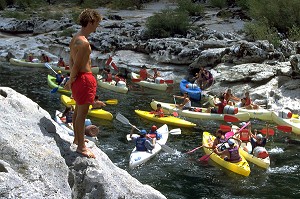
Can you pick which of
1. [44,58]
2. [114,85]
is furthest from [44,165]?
[44,58]

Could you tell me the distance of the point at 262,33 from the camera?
21578 millimetres

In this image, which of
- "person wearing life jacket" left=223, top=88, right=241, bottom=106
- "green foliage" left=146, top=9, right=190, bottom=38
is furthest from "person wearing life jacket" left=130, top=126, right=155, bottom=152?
"green foliage" left=146, top=9, right=190, bottom=38

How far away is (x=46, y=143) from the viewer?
3477mm

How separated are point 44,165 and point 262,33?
65.3 ft

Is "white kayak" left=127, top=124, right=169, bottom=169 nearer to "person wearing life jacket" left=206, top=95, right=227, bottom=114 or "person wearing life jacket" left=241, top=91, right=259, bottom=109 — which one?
"person wearing life jacket" left=206, top=95, right=227, bottom=114

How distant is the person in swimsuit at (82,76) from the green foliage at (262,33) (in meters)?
18.1

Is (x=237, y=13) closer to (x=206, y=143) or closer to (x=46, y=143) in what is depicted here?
(x=206, y=143)

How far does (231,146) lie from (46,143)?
7794mm

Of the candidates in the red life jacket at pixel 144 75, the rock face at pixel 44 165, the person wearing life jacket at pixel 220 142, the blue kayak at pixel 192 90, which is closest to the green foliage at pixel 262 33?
the blue kayak at pixel 192 90

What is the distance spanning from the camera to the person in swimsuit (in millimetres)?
3699

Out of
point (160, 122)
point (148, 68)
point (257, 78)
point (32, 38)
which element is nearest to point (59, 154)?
point (160, 122)

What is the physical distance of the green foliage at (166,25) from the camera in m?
26.6

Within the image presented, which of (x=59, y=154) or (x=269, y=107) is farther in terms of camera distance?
(x=269, y=107)

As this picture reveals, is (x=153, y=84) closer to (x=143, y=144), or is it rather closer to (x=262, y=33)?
(x=262, y=33)
